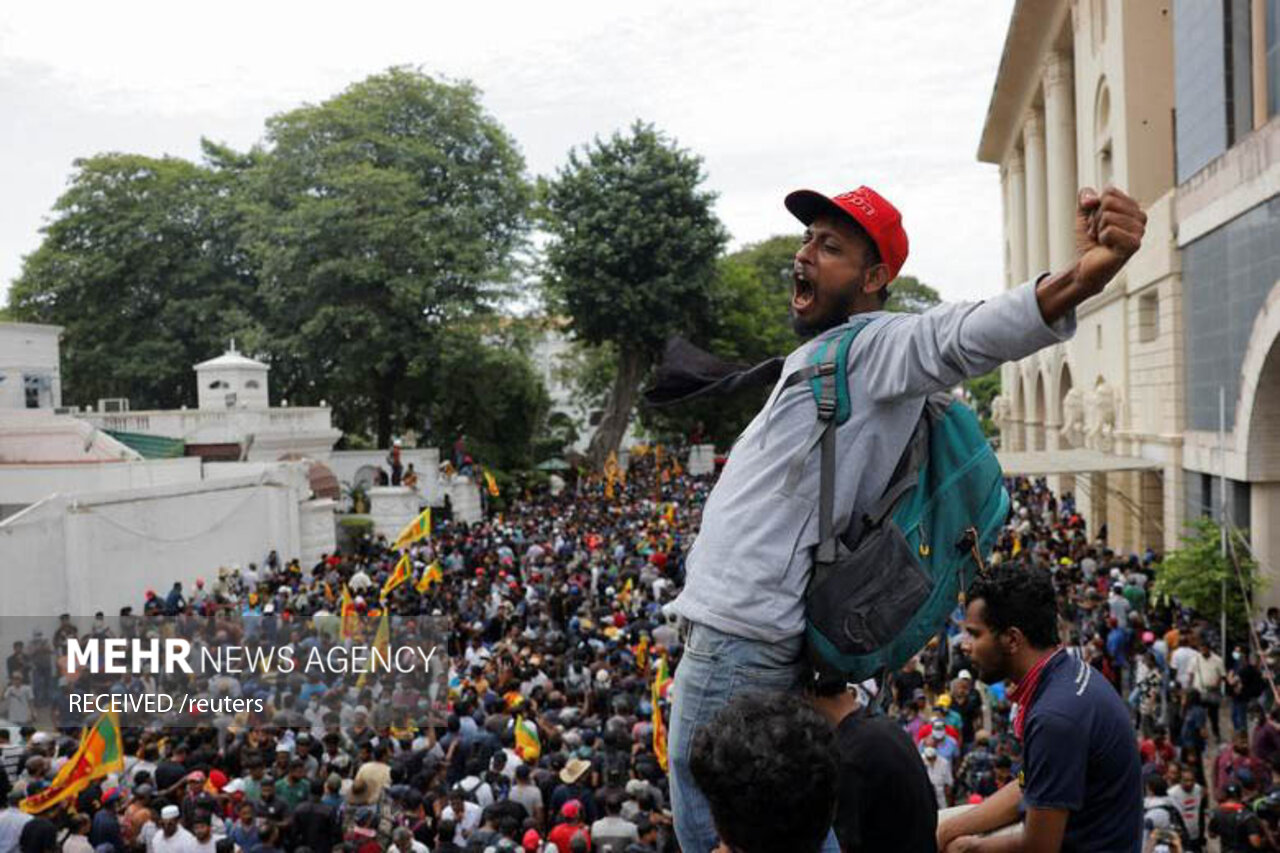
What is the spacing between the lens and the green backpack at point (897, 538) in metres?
2.53

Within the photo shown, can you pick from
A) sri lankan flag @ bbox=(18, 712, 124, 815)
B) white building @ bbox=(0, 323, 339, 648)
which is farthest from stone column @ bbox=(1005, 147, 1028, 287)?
sri lankan flag @ bbox=(18, 712, 124, 815)

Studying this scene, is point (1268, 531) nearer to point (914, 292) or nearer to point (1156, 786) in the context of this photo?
point (1156, 786)

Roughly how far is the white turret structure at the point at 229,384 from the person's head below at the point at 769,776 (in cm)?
3336

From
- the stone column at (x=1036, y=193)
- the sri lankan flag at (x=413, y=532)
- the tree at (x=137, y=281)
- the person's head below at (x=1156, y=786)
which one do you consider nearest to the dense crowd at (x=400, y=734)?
the sri lankan flag at (x=413, y=532)

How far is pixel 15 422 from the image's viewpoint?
28234 millimetres

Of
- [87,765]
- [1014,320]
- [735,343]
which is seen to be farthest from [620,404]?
[1014,320]

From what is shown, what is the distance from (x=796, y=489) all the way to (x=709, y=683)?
1.44ft

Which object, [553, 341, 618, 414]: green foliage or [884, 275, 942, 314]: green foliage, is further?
[884, 275, 942, 314]: green foliage

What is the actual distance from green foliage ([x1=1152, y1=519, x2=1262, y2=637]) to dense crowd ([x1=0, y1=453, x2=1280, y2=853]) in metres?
0.32

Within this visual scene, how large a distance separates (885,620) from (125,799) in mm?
8361

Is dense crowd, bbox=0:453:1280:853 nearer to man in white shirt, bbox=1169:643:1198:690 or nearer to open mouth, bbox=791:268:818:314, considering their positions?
man in white shirt, bbox=1169:643:1198:690

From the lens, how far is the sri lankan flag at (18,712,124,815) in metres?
9.14

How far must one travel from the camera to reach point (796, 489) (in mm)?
2602

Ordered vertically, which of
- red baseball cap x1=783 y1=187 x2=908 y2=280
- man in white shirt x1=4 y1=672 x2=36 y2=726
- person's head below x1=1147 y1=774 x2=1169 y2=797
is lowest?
man in white shirt x1=4 y1=672 x2=36 y2=726
